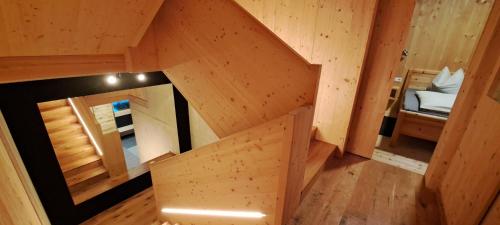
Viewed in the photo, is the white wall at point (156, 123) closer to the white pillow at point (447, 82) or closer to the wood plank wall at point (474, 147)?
the wood plank wall at point (474, 147)

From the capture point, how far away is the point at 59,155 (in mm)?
3904

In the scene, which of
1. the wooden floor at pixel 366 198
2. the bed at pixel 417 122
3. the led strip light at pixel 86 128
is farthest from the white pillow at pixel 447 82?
the led strip light at pixel 86 128

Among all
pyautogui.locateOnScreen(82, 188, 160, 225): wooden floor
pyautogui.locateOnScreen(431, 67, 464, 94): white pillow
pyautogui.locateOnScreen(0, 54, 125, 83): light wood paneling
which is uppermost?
pyautogui.locateOnScreen(0, 54, 125, 83): light wood paneling

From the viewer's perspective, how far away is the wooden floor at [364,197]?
1875mm

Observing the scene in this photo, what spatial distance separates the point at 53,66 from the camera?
2084 millimetres

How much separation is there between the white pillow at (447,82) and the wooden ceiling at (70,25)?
4.74m

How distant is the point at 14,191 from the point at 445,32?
662 cm

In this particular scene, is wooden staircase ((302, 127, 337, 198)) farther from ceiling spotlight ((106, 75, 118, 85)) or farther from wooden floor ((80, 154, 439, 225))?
ceiling spotlight ((106, 75, 118, 85))

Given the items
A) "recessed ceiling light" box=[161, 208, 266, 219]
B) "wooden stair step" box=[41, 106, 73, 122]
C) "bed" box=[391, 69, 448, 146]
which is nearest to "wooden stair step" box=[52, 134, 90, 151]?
"wooden stair step" box=[41, 106, 73, 122]

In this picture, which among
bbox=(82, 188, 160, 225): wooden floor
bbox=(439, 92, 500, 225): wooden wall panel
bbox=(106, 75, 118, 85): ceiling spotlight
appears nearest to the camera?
bbox=(439, 92, 500, 225): wooden wall panel

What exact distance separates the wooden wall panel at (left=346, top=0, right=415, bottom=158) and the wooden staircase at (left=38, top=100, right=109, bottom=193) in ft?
15.2

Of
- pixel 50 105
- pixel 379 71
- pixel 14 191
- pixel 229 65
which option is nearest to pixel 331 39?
pixel 379 71

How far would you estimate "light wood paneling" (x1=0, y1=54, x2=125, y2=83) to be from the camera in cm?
186

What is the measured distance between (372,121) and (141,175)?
11.9 feet
